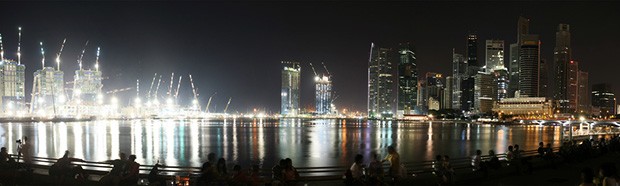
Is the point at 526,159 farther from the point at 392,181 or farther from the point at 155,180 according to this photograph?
the point at 155,180

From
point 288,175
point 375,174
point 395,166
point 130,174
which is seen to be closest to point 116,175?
point 130,174

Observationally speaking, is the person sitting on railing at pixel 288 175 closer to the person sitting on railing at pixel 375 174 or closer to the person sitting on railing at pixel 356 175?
the person sitting on railing at pixel 356 175

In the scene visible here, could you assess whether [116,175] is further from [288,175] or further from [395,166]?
[395,166]

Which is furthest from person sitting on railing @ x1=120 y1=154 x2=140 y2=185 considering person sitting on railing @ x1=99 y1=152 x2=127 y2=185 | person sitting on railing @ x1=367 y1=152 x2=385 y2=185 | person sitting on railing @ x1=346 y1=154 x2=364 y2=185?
person sitting on railing @ x1=367 y1=152 x2=385 y2=185

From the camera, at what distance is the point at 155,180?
13.5 meters

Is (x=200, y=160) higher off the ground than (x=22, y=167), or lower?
lower

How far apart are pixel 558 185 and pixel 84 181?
14.0m

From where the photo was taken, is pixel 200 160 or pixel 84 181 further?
pixel 200 160

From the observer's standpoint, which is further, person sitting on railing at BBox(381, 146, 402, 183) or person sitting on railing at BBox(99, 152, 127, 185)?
person sitting on railing at BBox(381, 146, 402, 183)

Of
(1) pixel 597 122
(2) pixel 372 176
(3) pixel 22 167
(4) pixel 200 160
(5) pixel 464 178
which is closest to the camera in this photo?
(2) pixel 372 176

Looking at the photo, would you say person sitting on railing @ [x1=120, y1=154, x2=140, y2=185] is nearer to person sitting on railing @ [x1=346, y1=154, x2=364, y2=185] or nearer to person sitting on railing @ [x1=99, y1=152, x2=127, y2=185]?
person sitting on railing @ [x1=99, y1=152, x2=127, y2=185]

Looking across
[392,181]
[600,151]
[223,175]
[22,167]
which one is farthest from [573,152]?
[22,167]

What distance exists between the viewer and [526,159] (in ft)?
60.6

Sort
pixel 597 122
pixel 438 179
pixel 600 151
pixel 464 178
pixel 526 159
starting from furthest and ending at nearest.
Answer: pixel 597 122 → pixel 600 151 → pixel 526 159 → pixel 464 178 → pixel 438 179
